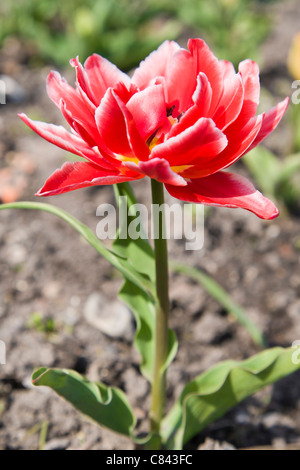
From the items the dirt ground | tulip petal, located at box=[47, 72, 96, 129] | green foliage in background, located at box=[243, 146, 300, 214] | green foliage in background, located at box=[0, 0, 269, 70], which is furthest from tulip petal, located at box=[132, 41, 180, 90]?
green foliage in background, located at box=[0, 0, 269, 70]

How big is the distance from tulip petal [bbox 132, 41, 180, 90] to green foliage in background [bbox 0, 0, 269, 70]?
2096 millimetres

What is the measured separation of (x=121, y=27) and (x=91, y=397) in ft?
9.74

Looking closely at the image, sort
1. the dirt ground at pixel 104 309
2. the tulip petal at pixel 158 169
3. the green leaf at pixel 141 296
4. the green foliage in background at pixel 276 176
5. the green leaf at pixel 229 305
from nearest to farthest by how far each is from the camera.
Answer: the tulip petal at pixel 158 169 → the green leaf at pixel 141 296 → the dirt ground at pixel 104 309 → the green leaf at pixel 229 305 → the green foliage in background at pixel 276 176

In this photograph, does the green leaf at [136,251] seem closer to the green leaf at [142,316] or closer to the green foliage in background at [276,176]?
the green leaf at [142,316]

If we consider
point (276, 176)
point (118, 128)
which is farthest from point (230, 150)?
point (276, 176)

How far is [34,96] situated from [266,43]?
1654 mm

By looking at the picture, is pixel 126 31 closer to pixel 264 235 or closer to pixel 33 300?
pixel 264 235

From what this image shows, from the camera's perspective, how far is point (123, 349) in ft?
5.59

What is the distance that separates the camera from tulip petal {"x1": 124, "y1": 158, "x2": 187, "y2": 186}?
2.57 feet

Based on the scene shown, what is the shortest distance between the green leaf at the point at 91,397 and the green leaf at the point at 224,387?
131 millimetres

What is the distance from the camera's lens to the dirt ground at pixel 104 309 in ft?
4.92

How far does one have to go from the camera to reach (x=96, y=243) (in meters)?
0.97

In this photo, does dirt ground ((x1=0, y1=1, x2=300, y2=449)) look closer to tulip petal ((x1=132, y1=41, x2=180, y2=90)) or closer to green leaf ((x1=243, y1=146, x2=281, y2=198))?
green leaf ((x1=243, y1=146, x2=281, y2=198))

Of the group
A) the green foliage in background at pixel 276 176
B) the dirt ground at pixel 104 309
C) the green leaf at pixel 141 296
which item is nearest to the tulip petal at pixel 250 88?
the green leaf at pixel 141 296
